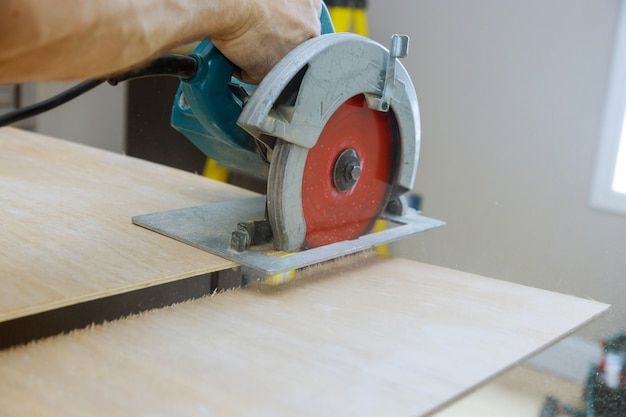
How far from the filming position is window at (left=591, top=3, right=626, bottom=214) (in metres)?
1.33

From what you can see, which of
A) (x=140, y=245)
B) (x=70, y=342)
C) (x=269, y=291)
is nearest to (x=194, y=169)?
(x=140, y=245)

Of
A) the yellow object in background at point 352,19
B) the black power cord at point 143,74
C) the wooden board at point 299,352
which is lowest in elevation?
the wooden board at point 299,352

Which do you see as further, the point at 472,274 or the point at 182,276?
the point at 472,274

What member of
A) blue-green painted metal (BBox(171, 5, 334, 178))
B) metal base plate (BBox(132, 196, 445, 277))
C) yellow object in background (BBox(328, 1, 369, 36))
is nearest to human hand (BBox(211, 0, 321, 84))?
blue-green painted metal (BBox(171, 5, 334, 178))

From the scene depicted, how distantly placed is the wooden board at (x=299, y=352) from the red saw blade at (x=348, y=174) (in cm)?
12

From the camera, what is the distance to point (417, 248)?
4.27 feet

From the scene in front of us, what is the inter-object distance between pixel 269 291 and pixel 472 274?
38 cm

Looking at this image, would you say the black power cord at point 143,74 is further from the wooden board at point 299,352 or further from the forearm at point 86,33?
the wooden board at point 299,352

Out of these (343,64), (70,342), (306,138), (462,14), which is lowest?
(70,342)

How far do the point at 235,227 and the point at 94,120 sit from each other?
1273mm

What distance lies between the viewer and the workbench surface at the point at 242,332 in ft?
2.19

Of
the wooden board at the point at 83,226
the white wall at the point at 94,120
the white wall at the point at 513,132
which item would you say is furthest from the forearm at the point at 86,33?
the white wall at the point at 94,120

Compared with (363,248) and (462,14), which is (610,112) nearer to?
(462,14)

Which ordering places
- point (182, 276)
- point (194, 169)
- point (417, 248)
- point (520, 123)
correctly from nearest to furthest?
point (182, 276)
point (417, 248)
point (520, 123)
point (194, 169)
